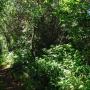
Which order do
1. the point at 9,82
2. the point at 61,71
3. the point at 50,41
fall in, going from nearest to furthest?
the point at 61,71
the point at 9,82
the point at 50,41

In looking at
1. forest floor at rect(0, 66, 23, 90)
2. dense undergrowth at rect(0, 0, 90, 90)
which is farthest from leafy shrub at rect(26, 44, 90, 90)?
forest floor at rect(0, 66, 23, 90)

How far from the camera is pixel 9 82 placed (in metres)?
18.4

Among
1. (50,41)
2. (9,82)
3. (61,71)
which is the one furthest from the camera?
(50,41)

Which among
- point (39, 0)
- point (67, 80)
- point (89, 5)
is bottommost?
point (67, 80)

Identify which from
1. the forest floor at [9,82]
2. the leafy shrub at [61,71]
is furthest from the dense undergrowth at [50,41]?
the forest floor at [9,82]

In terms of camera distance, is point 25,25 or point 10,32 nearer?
point 25,25

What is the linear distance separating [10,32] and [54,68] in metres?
11.9

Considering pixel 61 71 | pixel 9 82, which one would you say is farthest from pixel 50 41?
pixel 61 71

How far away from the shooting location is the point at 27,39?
21797 mm

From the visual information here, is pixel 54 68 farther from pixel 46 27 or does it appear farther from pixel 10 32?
pixel 10 32

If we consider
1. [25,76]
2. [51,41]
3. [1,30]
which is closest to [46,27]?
[51,41]

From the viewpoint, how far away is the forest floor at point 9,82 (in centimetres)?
1686

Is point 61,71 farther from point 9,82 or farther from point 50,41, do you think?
point 50,41

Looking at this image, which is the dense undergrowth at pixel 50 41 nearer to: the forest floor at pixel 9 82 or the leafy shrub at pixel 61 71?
the leafy shrub at pixel 61 71
